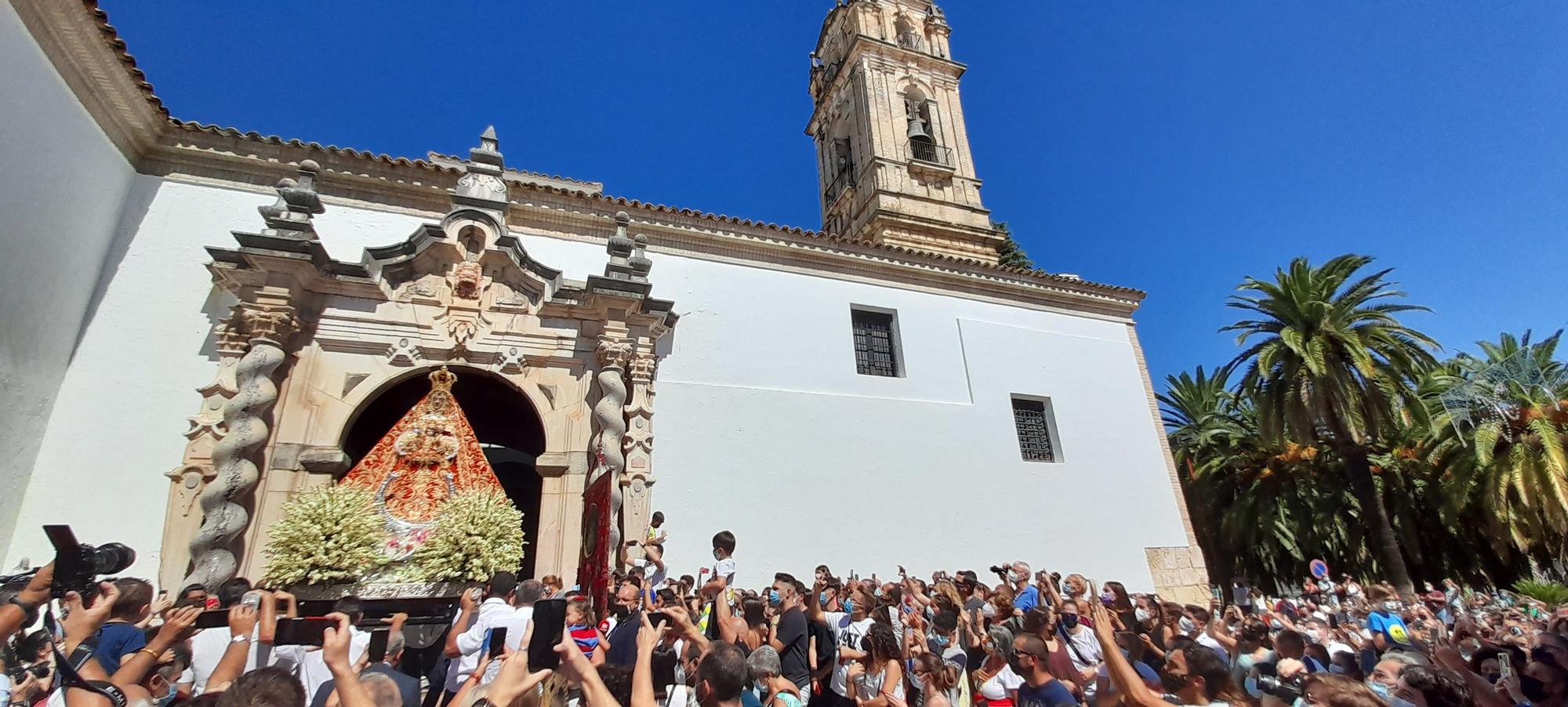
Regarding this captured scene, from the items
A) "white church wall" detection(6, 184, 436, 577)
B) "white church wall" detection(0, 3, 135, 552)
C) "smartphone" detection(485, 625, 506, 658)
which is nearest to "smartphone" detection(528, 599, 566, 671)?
"smartphone" detection(485, 625, 506, 658)

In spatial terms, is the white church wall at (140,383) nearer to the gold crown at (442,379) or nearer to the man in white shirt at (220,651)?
the gold crown at (442,379)

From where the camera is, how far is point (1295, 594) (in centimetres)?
1998

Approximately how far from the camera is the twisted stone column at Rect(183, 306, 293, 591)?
22.9ft

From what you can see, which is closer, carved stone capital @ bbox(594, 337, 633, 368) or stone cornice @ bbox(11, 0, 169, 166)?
stone cornice @ bbox(11, 0, 169, 166)

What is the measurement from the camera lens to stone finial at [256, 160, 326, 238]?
4.93 metres

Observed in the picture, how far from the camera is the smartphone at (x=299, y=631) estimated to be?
3823mm

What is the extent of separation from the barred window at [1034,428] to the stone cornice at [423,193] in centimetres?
223

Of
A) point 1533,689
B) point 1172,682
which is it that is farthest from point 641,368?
point 1533,689

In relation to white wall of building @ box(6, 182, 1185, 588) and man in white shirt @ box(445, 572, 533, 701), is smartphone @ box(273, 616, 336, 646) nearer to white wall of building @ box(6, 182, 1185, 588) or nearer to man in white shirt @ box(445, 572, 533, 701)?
man in white shirt @ box(445, 572, 533, 701)

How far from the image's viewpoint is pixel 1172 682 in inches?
175

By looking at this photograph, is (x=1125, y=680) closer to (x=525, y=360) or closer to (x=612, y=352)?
(x=612, y=352)

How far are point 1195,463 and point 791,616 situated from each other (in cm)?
A: 2274

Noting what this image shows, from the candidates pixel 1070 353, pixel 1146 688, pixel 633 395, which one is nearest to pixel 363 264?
pixel 633 395

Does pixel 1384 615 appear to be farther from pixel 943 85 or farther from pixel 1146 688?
pixel 943 85
